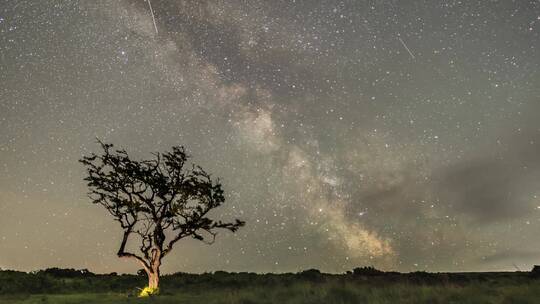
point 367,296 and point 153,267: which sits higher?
point 153,267

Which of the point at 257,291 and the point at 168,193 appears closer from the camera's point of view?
the point at 257,291

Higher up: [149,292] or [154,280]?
[154,280]

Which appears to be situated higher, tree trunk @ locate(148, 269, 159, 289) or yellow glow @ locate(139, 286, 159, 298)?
tree trunk @ locate(148, 269, 159, 289)

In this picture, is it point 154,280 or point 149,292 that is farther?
point 154,280

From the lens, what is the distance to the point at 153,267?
25562 millimetres

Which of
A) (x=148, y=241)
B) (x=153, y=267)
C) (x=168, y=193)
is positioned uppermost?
(x=168, y=193)

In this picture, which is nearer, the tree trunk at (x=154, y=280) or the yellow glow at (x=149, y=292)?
the yellow glow at (x=149, y=292)

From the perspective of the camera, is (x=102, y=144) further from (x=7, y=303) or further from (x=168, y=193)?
(x=7, y=303)

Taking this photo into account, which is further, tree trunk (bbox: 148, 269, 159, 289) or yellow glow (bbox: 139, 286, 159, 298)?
tree trunk (bbox: 148, 269, 159, 289)

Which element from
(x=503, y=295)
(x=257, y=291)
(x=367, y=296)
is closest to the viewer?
(x=503, y=295)

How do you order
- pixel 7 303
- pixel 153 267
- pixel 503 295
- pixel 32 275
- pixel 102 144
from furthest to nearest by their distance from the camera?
1. pixel 32 275
2. pixel 102 144
3. pixel 153 267
4. pixel 7 303
5. pixel 503 295

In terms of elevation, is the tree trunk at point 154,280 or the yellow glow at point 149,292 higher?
the tree trunk at point 154,280

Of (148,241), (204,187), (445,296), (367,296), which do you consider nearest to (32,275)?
(148,241)

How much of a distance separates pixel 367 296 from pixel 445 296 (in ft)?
8.26
